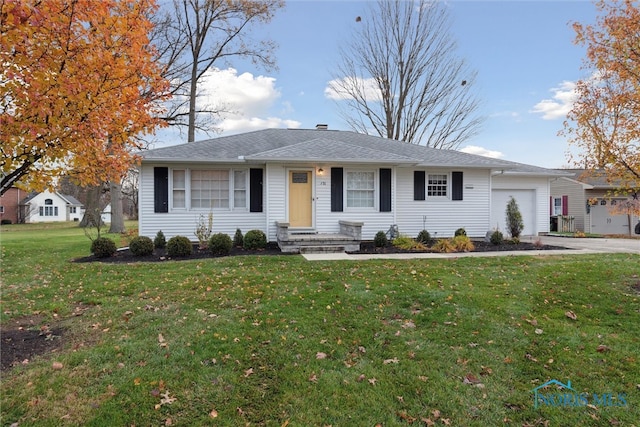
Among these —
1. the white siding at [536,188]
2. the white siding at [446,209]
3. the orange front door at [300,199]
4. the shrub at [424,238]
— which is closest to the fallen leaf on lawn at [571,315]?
the shrub at [424,238]

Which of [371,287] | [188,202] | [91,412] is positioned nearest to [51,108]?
[91,412]

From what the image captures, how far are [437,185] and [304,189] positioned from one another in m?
4.96

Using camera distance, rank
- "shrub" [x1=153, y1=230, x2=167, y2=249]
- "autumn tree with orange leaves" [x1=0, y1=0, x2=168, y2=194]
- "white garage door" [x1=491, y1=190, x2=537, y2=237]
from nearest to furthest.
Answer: "autumn tree with orange leaves" [x1=0, y1=0, x2=168, y2=194] < "shrub" [x1=153, y1=230, x2=167, y2=249] < "white garage door" [x1=491, y1=190, x2=537, y2=237]

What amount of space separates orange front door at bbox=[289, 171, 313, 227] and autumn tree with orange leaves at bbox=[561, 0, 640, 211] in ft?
22.8

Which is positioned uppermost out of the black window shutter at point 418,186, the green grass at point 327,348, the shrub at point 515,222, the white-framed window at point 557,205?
the black window shutter at point 418,186

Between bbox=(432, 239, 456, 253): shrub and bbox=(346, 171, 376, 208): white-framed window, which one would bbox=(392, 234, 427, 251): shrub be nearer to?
bbox=(432, 239, 456, 253): shrub

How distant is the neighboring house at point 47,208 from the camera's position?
39.6 m

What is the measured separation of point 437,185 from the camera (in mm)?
12641

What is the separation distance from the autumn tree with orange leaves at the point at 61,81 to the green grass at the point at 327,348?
2.06 meters

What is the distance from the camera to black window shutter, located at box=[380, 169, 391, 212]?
37.3 feet

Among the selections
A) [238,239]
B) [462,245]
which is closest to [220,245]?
[238,239]

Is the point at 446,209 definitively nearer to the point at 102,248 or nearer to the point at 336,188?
the point at 336,188

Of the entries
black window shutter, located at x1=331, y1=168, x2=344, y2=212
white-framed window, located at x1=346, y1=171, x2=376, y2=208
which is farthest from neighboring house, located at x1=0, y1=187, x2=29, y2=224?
white-framed window, located at x1=346, y1=171, x2=376, y2=208
